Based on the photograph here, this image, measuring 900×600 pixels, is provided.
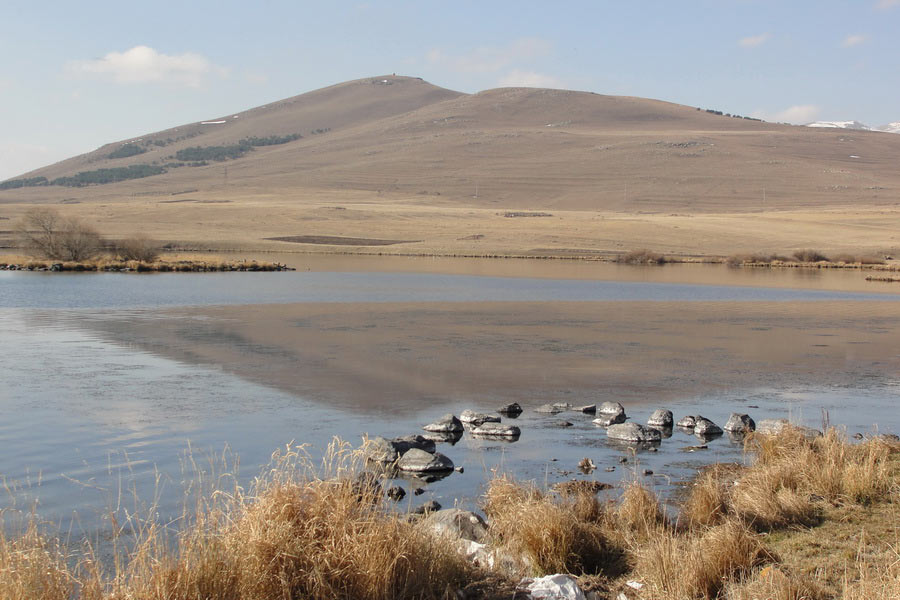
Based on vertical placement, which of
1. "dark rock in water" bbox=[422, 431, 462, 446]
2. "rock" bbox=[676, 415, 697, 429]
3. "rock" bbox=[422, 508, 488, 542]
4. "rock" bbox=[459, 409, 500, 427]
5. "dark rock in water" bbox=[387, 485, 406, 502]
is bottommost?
"rock" bbox=[676, 415, 697, 429]

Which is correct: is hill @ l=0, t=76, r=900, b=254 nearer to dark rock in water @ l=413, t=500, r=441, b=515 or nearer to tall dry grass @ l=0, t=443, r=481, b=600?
dark rock in water @ l=413, t=500, r=441, b=515

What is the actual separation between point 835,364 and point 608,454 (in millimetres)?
10759

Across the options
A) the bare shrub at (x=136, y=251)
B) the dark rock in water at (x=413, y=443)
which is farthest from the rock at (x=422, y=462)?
the bare shrub at (x=136, y=251)

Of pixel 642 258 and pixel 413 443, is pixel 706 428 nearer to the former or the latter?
pixel 413 443

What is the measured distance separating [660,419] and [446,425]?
3.45 metres

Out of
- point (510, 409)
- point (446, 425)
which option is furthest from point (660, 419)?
point (446, 425)

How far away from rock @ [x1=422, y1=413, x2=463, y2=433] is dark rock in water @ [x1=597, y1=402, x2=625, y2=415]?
2.56m

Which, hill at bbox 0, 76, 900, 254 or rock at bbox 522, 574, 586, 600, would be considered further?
hill at bbox 0, 76, 900, 254

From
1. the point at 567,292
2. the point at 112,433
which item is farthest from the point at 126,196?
the point at 112,433

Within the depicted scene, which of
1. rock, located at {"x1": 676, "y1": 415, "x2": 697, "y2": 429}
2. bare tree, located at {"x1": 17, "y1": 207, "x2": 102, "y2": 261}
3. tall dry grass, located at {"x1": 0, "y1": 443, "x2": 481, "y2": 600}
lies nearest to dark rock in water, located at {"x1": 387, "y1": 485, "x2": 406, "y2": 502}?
tall dry grass, located at {"x1": 0, "y1": 443, "x2": 481, "y2": 600}

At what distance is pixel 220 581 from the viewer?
207 inches

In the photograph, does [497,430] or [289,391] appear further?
[289,391]

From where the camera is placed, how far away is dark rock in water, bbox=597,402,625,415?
13.9 m

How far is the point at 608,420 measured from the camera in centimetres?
1356
